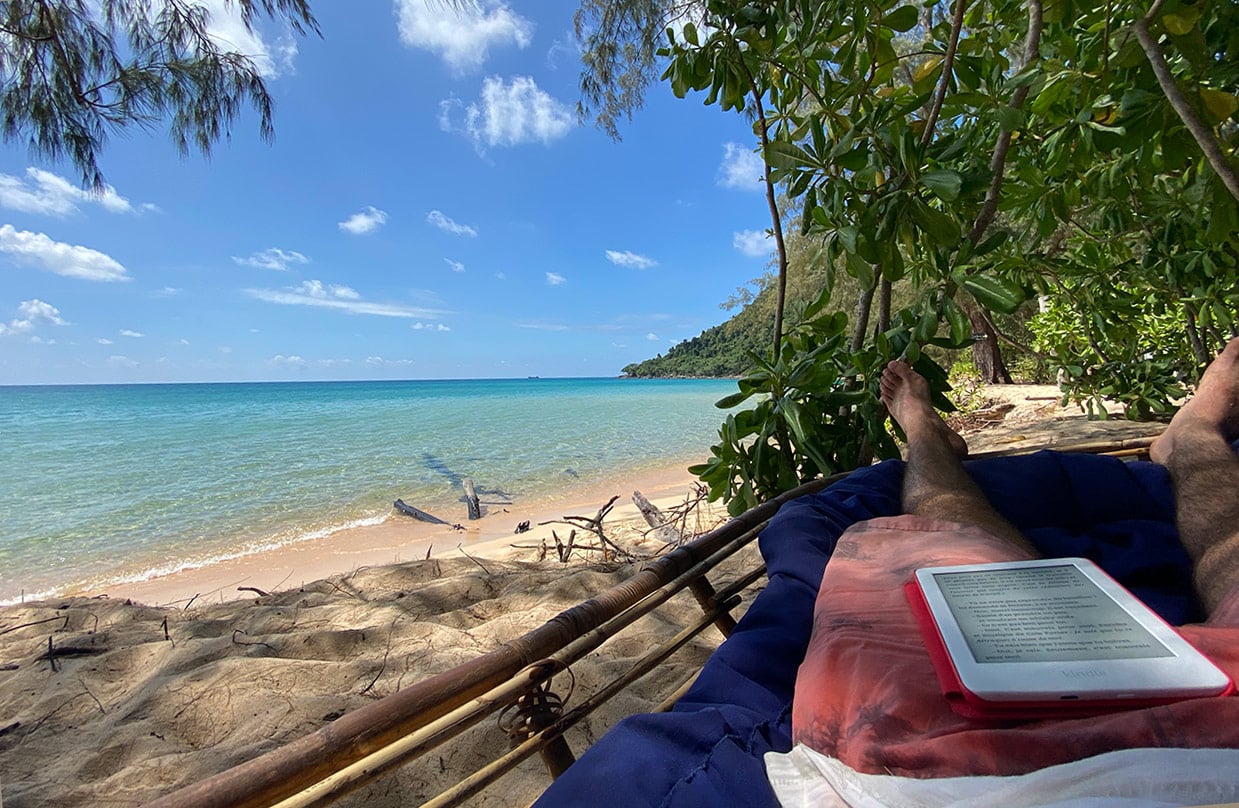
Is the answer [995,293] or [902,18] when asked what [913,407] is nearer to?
[995,293]

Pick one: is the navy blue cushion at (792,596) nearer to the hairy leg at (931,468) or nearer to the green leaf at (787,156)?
the hairy leg at (931,468)

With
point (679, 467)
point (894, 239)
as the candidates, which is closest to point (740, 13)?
point (894, 239)

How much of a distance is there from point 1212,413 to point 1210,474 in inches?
12.7

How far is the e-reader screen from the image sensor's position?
0.50 meters

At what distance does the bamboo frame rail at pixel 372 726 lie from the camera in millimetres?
394

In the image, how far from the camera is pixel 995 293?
1.21 metres

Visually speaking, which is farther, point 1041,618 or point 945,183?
point 945,183

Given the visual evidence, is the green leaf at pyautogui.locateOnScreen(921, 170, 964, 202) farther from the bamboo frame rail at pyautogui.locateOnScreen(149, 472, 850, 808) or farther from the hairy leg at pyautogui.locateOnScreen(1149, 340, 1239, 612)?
the bamboo frame rail at pyautogui.locateOnScreen(149, 472, 850, 808)

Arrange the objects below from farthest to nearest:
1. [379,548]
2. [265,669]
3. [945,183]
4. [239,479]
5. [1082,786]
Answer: [239,479], [379,548], [265,669], [945,183], [1082,786]

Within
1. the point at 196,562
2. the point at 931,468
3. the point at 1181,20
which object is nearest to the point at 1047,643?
the point at 931,468

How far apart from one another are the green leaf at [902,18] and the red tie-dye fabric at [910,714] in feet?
4.26

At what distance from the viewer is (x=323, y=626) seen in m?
1.66

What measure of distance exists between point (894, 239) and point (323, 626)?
1857 millimetres

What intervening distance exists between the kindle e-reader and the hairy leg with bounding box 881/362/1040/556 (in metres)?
0.31
